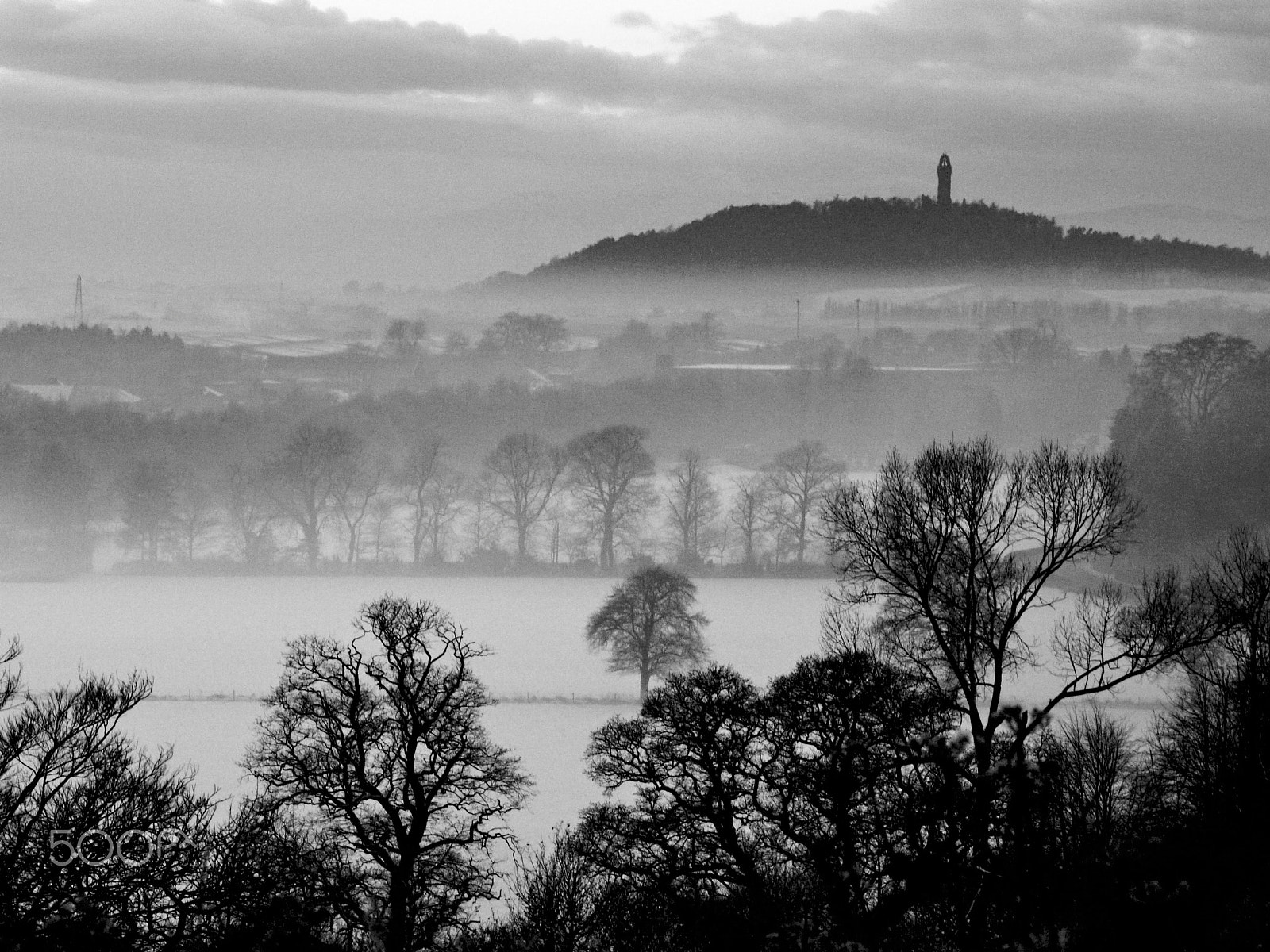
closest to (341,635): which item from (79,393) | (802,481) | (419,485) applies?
(419,485)

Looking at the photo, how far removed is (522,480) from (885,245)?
88.7m

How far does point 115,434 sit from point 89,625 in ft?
86.1

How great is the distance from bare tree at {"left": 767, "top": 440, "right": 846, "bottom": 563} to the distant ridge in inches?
3141

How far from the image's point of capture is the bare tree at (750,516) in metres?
38.9

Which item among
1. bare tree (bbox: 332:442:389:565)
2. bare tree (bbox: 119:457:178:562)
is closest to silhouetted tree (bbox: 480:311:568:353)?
bare tree (bbox: 332:442:389:565)

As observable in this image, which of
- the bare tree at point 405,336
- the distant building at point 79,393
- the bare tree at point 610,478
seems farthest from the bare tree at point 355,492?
the bare tree at point 405,336

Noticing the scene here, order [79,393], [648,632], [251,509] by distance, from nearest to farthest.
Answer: [648,632] → [251,509] → [79,393]

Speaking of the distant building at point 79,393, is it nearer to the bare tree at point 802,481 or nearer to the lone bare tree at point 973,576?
the bare tree at point 802,481

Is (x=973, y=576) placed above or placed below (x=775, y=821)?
above

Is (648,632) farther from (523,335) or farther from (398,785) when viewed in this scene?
(523,335)

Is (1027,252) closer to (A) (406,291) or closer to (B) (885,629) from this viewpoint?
(A) (406,291)

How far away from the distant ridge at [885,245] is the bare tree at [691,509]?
81708 mm

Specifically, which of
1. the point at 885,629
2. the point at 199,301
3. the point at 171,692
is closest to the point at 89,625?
the point at 171,692

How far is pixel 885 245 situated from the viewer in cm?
12581
